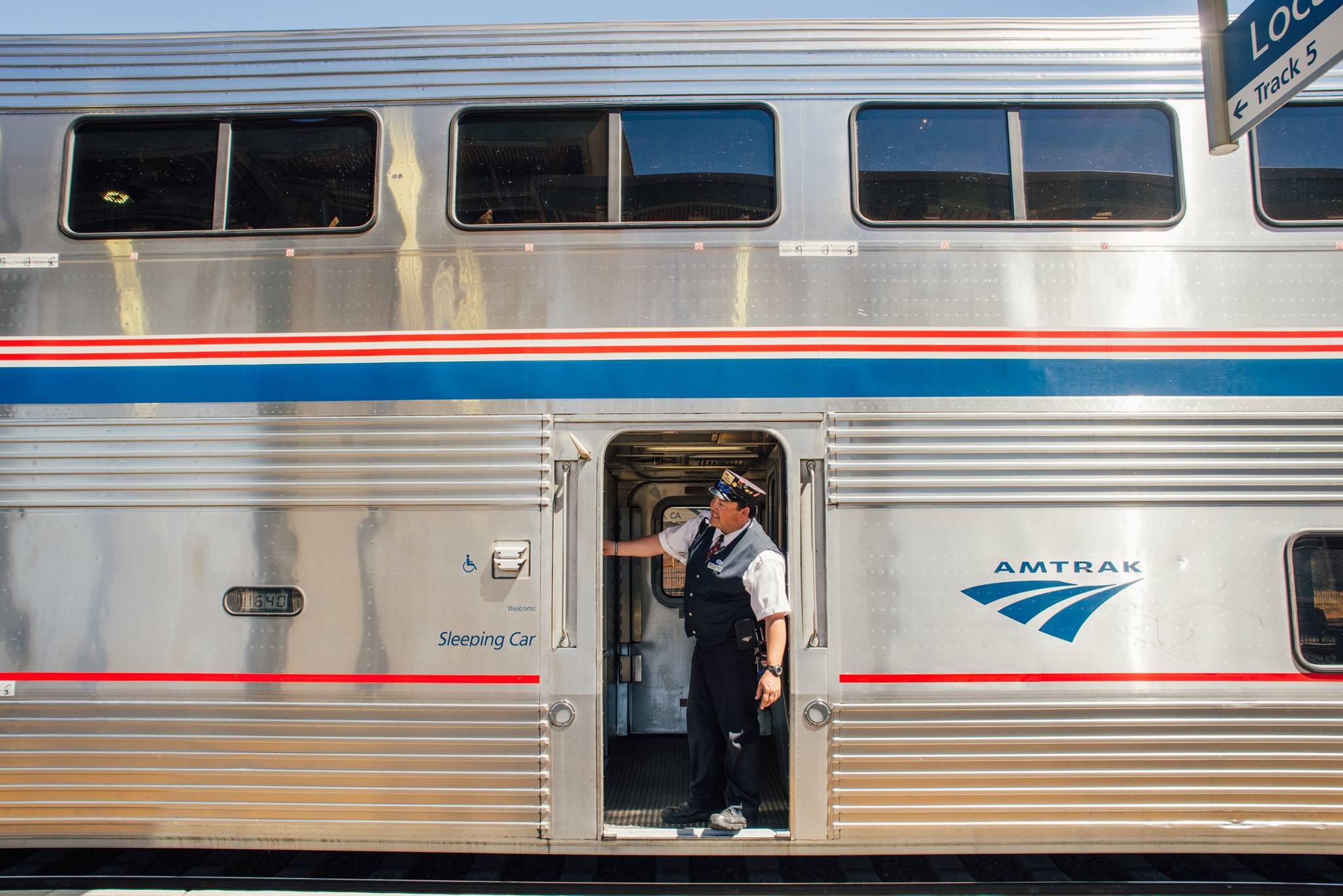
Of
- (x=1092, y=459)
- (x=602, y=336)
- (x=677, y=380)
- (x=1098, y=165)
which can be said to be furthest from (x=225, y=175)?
(x=1092, y=459)

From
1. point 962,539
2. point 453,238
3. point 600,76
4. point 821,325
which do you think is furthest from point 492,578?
point 600,76

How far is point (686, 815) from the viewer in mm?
3689

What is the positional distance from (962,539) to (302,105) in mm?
3762

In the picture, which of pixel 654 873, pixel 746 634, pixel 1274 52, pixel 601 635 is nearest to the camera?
pixel 1274 52

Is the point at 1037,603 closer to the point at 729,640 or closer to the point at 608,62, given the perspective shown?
the point at 729,640

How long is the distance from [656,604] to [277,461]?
264 cm

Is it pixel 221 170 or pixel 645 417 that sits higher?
pixel 221 170

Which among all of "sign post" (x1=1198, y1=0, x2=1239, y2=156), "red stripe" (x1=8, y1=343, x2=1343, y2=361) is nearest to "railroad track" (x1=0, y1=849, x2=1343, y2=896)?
"red stripe" (x1=8, y1=343, x2=1343, y2=361)

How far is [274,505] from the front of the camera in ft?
11.5

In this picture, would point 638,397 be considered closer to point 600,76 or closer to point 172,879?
point 600,76

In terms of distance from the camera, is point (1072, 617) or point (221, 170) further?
point (221, 170)

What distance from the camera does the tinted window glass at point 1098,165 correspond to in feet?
11.8

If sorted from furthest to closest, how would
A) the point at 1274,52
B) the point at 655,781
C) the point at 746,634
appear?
the point at 655,781 → the point at 746,634 → the point at 1274,52

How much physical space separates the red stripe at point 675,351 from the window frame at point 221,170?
572 mm
